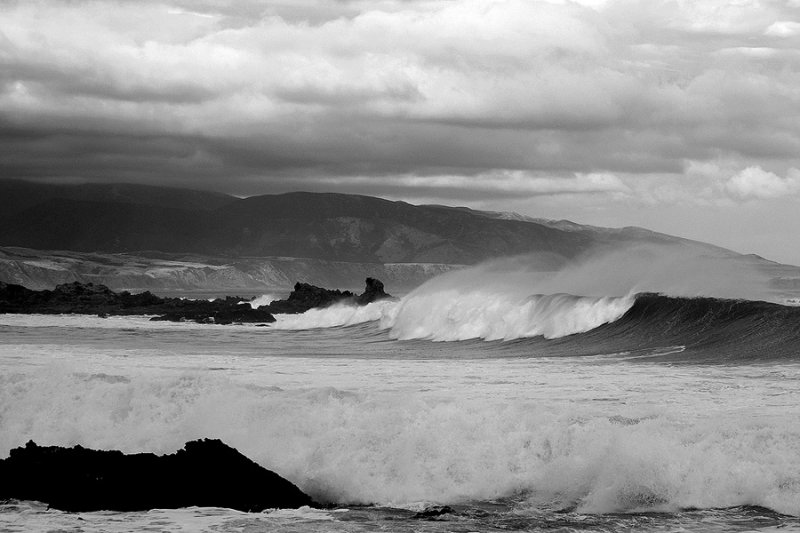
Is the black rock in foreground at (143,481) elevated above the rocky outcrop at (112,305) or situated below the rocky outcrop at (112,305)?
below

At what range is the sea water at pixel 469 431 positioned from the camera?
10750 millimetres

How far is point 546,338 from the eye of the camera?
31.4 m

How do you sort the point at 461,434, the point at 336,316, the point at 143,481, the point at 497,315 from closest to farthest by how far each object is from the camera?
the point at 143,481, the point at 461,434, the point at 497,315, the point at 336,316

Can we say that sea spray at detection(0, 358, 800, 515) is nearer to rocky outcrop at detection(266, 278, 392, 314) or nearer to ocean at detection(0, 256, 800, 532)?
ocean at detection(0, 256, 800, 532)

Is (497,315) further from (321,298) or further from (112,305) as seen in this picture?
(112,305)

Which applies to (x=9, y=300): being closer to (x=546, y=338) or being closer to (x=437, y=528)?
(x=546, y=338)

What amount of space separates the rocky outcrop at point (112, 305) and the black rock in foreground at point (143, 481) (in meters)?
41.9

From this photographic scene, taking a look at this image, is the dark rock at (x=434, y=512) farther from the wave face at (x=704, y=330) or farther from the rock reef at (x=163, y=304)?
the rock reef at (x=163, y=304)

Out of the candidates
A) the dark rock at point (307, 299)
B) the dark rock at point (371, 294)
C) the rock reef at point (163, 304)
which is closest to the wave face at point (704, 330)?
the dark rock at point (371, 294)

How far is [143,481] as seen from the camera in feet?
36.5

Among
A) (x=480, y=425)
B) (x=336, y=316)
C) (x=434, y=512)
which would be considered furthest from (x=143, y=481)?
(x=336, y=316)

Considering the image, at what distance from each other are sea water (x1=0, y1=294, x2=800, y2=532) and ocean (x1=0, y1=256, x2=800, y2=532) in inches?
1.3

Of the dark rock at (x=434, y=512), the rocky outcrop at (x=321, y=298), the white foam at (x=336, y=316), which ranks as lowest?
the dark rock at (x=434, y=512)

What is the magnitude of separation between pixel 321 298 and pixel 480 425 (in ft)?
167
